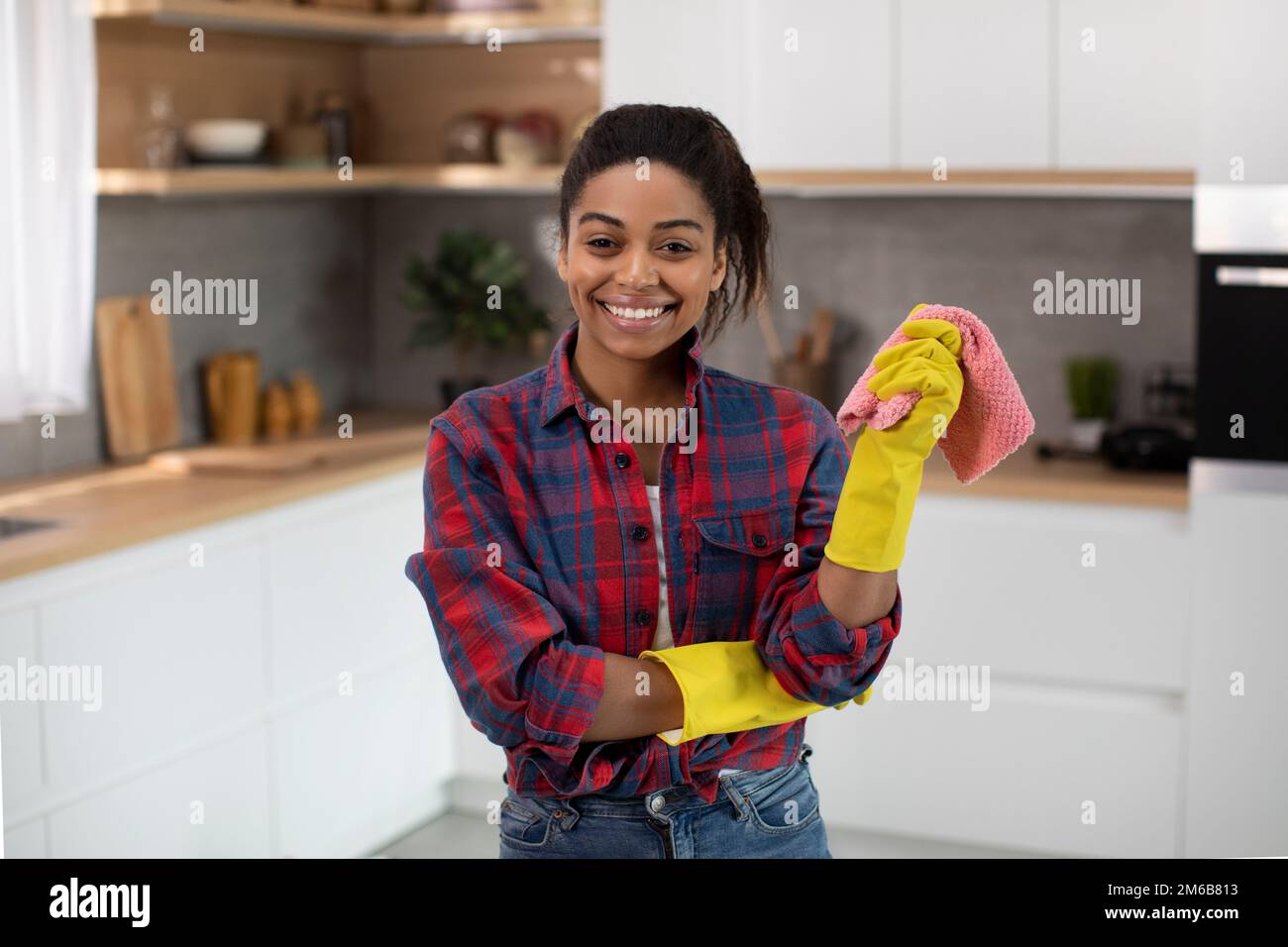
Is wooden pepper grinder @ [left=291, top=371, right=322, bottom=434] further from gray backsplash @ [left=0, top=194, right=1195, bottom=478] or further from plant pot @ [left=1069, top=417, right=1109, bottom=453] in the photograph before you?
plant pot @ [left=1069, top=417, right=1109, bottom=453]

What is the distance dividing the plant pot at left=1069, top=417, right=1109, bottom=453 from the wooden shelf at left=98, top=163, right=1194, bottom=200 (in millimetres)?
458

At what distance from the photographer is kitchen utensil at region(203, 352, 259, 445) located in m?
3.50

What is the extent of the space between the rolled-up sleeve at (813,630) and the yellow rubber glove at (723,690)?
0.01 meters

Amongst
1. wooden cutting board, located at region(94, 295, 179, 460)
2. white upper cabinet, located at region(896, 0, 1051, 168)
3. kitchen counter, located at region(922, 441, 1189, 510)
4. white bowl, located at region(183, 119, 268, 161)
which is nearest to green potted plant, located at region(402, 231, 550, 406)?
white bowl, located at region(183, 119, 268, 161)

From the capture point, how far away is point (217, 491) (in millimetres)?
2908

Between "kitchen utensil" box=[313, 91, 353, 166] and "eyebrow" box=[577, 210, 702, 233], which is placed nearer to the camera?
"eyebrow" box=[577, 210, 702, 233]

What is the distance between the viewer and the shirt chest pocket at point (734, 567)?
1.39m

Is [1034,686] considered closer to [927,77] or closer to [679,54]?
[927,77]

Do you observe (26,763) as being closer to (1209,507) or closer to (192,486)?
(192,486)

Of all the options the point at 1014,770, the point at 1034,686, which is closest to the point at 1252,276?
the point at 1034,686

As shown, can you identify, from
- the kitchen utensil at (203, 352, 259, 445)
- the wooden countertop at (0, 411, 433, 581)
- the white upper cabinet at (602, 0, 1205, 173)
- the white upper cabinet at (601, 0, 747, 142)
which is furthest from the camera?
the kitchen utensil at (203, 352, 259, 445)

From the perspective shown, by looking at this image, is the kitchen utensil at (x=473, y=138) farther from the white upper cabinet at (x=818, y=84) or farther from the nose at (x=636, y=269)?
the nose at (x=636, y=269)
